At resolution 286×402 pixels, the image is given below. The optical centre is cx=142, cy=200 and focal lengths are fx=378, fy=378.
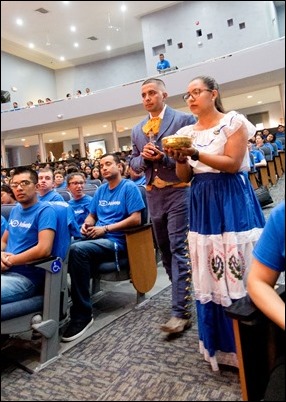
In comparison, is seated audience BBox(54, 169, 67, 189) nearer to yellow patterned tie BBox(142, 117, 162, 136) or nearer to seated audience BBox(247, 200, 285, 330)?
yellow patterned tie BBox(142, 117, 162, 136)

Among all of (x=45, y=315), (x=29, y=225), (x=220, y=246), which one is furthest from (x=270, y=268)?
(x=29, y=225)

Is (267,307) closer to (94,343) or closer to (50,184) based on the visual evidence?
(94,343)

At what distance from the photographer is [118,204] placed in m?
2.71

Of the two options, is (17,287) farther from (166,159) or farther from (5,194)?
(166,159)

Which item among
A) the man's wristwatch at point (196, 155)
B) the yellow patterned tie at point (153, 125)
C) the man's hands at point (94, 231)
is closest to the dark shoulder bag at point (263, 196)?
the man's hands at point (94, 231)

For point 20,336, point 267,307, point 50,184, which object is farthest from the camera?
point 50,184

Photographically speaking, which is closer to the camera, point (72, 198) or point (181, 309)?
point (181, 309)

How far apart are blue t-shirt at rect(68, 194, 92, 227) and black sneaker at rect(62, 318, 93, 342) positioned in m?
1.18

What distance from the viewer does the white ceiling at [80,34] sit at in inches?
37.7

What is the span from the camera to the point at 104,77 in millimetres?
20375

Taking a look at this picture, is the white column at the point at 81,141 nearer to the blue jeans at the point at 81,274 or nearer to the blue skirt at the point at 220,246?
the blue jeans at the point at 81,274

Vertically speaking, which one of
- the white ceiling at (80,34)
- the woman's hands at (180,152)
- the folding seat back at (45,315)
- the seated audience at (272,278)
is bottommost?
the folding seat back at (45,315)

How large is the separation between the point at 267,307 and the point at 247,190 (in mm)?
674

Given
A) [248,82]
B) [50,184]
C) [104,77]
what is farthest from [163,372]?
[104,77]
